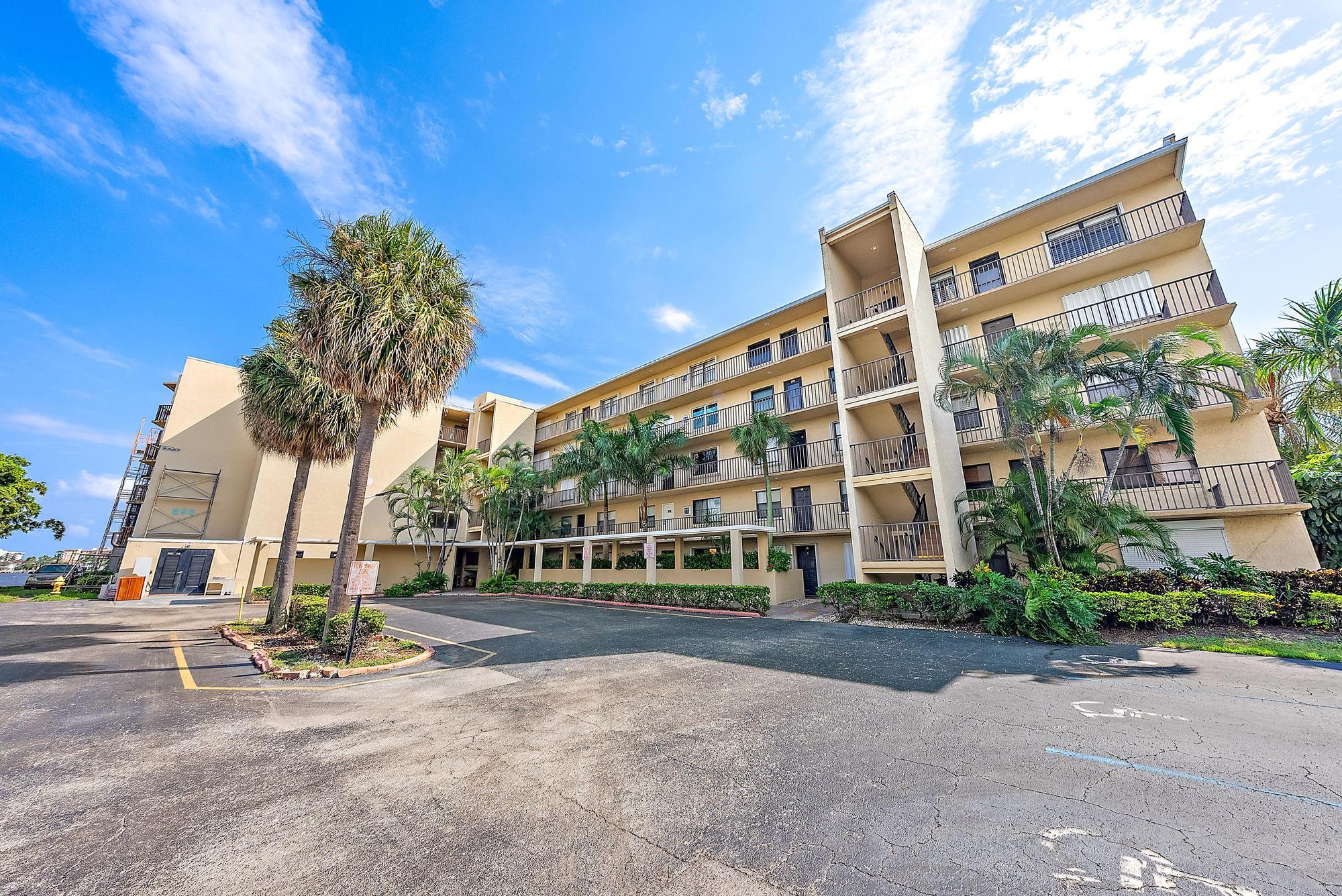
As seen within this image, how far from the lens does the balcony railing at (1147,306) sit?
44.5 feet

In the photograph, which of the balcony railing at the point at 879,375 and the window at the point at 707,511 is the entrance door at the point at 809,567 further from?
the balcony railing at the point at 879,375

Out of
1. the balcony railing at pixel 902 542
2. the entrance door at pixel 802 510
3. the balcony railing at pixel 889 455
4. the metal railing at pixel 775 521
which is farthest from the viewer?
the entrance door at pixel 802 510

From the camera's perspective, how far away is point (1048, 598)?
994 cm

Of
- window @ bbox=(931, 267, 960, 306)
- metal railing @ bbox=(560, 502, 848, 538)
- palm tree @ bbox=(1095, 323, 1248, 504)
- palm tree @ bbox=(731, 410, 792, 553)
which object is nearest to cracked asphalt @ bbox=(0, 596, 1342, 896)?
palm tree @ bbox=(1095, 323, 1248, 504)

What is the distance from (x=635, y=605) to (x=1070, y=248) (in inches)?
807

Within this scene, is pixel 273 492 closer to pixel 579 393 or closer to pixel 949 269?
pixel 579 393

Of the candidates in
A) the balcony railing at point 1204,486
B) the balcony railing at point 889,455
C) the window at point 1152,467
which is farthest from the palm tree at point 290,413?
the window at point 1152,467

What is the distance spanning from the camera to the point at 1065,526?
11.7m

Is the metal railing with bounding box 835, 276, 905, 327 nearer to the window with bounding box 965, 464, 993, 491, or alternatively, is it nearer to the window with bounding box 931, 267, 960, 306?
the window with bounding box 931, 267, 960, 306

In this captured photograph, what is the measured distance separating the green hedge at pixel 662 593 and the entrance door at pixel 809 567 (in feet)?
11.6

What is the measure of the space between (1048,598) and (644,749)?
9626 mm

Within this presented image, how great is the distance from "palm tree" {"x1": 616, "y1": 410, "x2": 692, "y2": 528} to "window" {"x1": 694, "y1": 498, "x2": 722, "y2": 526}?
2.12 metres

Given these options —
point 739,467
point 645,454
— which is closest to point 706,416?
point 739,467

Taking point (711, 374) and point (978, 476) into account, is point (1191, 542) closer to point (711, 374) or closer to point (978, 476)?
point (978, 476)
